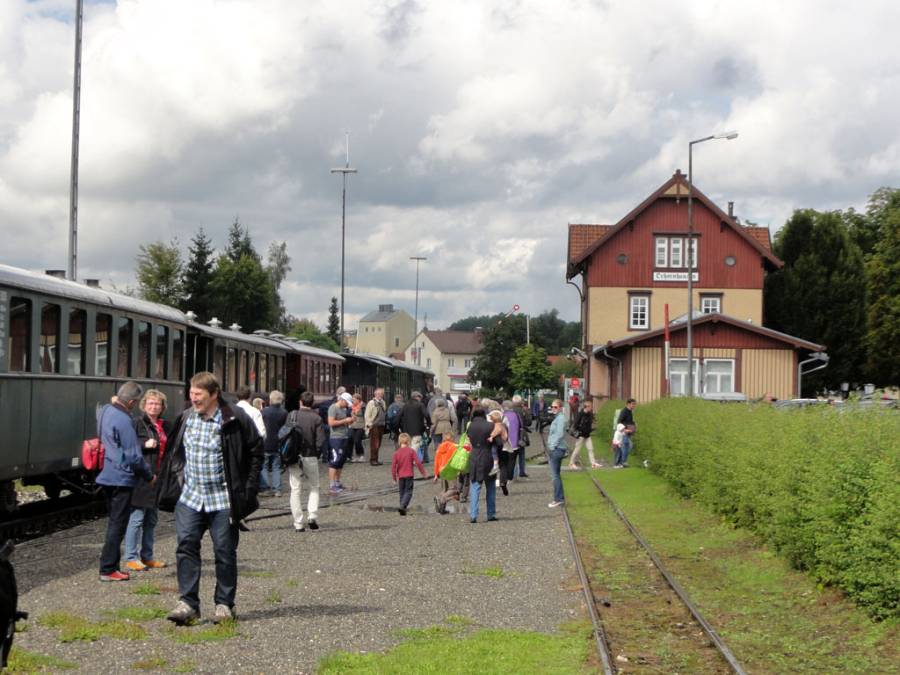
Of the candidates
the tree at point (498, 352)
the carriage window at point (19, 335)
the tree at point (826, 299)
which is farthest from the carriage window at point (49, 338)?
the tree at point (498, 352)

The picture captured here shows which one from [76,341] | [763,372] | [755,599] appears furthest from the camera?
[763,372]

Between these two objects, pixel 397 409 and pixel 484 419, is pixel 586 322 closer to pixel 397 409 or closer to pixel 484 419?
pixel 397 409

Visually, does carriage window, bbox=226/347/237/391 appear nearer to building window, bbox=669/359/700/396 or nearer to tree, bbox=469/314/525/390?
building window, bbox=669/359/700/396

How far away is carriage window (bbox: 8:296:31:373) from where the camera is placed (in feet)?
48.2

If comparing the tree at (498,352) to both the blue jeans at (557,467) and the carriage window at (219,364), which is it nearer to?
the carriage window at (219,364)

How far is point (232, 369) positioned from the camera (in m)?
30.9

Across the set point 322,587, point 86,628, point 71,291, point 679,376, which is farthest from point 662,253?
point 86,628

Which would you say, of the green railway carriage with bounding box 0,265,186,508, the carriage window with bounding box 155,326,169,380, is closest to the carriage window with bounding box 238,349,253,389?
the carriage window with bounding box 155,326,169,380

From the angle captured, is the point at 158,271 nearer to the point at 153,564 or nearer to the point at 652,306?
the point at 652,306

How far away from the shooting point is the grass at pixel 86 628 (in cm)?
952

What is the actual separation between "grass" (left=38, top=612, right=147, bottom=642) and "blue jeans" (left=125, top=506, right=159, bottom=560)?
2.53 meters

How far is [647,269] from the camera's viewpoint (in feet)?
218

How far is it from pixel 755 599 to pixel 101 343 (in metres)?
9.73

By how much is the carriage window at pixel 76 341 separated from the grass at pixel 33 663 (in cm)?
847
